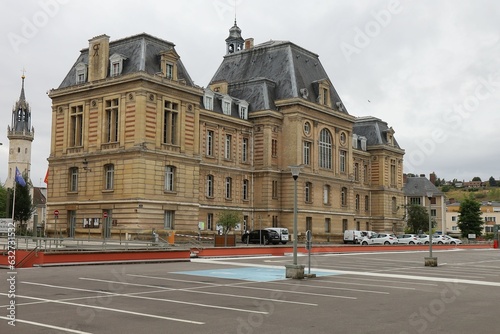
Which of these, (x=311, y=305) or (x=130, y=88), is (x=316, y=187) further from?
(x=311, y=305)

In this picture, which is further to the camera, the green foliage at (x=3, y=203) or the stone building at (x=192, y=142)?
the green foliage at (x=3, y=203)

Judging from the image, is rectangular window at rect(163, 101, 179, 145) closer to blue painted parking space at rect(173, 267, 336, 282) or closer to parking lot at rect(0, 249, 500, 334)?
blue painted parking space at rect(173, 267, 336, 282)

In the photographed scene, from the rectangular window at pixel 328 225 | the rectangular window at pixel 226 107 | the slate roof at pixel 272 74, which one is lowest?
the rectangular window at pixel 328 225

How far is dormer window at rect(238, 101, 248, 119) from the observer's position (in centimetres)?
6638

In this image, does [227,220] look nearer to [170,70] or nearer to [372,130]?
[170,70]

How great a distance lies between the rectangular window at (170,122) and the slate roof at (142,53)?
306 centimetres

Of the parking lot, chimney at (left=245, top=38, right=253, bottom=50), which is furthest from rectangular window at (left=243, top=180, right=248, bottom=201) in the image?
the parking lot

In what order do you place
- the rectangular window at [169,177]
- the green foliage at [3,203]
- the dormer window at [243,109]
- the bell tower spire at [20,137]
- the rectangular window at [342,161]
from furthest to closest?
the bell tower spire at [20,137]
the green foliage at [3,203]
the rectangular window at [342,161]
the dormer window at [243,109]
the rectangular window at [169,177]

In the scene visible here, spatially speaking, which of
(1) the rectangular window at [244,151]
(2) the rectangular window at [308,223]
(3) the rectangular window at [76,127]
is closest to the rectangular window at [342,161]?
(2) the rectangular window at [308,223]

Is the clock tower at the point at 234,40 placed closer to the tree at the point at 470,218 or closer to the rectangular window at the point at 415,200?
the tree at the point at 470,218

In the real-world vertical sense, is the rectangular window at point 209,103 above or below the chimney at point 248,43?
below

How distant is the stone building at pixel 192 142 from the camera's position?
5119cm

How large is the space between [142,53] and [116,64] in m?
2.96

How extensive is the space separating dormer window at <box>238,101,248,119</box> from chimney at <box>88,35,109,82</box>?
17154mm
